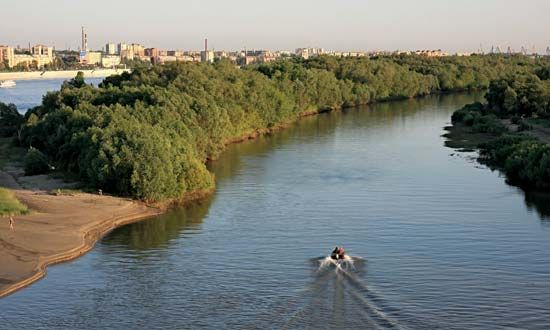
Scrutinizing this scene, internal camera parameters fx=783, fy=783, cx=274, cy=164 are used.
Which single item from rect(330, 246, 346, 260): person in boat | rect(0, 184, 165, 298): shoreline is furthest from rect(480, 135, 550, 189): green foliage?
rect(0, 184, 165, 298): shoreline

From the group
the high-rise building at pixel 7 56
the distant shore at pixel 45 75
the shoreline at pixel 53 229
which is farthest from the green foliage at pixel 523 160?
the high-rise building at pixel 7 56

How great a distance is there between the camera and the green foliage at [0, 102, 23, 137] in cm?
6268

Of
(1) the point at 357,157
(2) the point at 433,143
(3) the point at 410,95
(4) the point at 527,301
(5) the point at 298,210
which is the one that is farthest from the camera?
(3) the point at 410,95

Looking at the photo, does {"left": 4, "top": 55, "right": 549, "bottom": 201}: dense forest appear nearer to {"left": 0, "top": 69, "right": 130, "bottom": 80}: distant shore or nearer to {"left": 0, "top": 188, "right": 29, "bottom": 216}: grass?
{"left": 0, "top": 188, "right": 29, "bottom": 216}: grass

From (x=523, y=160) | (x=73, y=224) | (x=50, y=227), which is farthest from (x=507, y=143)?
(x=50, y=227)

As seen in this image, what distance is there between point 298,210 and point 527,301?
1426cm

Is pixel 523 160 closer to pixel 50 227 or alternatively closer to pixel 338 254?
pixel 338 254

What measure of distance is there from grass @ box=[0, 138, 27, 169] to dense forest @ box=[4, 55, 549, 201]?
960 millimetres

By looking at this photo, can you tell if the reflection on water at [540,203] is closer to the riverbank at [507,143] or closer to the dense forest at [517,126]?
the riverbank at [507,143]

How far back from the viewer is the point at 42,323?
70.0 ft

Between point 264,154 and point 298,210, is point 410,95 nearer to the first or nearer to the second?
point 264,154

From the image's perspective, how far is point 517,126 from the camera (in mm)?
62719

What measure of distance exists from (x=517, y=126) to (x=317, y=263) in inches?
1618

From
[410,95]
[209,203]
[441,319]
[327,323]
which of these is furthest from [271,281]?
[410,95]
